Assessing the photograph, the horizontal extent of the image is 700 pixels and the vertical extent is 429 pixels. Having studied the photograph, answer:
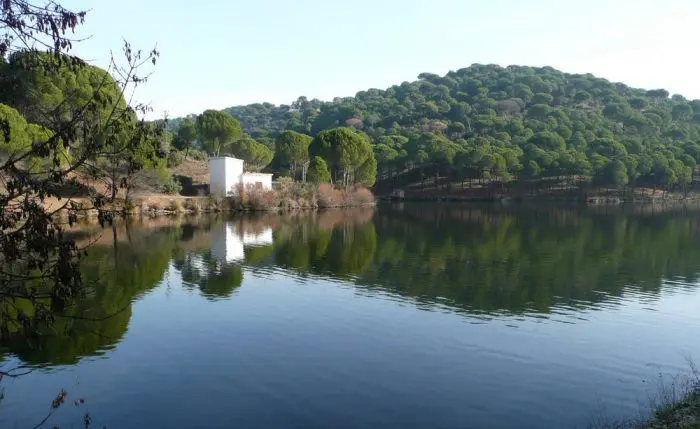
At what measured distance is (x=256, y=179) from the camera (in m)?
65.1

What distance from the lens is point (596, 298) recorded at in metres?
20.9

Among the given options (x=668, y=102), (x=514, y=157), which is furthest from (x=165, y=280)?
(x=668, y=102)

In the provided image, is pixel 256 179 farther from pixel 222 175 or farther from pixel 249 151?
pixel 249 151

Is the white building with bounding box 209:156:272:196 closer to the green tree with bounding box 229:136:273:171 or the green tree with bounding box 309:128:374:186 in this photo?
the green tree with bounding box 309:128:374:186

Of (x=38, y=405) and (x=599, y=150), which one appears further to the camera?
(x=599, y=150)

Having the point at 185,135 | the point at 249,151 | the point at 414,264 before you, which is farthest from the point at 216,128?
the point at 414,264

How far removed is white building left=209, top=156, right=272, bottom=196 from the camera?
6091 centimetres

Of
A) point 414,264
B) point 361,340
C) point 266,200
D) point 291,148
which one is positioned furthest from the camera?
point 291,148

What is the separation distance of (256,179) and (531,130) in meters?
65.8

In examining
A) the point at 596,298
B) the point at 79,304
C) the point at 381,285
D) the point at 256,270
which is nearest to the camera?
the point at 79,304

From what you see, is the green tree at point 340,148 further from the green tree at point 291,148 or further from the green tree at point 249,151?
the green tree at point 249,151

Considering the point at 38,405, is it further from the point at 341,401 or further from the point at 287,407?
the point at 341,401

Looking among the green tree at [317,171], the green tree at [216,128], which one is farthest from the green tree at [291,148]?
the green tree at [317,171]

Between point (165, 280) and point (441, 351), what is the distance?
13.5 m
